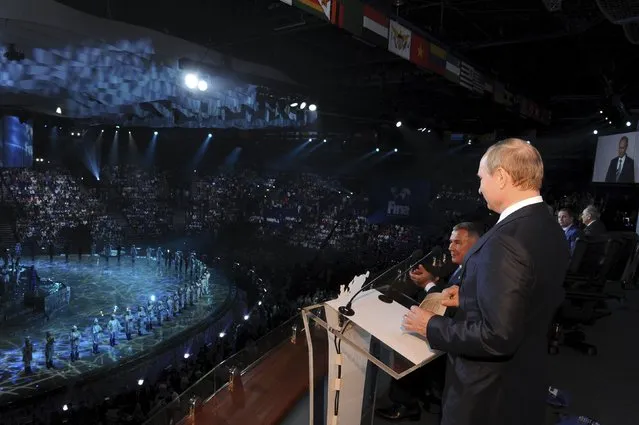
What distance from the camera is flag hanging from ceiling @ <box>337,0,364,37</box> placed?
15.2 feet

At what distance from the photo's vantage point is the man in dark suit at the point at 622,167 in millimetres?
10172

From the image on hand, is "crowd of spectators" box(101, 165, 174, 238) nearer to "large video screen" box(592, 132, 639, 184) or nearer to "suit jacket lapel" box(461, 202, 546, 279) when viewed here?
"large video screen" box(592, 132, 639, 184)

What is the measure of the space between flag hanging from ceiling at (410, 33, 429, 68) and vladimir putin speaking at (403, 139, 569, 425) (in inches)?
202

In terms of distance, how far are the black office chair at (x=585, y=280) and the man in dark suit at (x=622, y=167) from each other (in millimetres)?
7055

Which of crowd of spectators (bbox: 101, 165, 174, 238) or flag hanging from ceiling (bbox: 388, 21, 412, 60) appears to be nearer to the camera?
flag hanging from ceiling (bbox: 388, 21, 412, 60)

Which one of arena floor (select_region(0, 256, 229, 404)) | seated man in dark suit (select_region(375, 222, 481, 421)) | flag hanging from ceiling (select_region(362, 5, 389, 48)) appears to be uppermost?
flag hanging from ceiling (select_region(362, 5, 389, 48))

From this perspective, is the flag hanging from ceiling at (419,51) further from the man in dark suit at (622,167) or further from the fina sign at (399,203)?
the fina sign at (399,203)

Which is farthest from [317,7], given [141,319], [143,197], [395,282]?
[143,197]

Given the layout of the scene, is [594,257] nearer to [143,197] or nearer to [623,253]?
[623,253]

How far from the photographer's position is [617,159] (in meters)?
10.7

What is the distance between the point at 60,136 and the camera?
24.5 meters

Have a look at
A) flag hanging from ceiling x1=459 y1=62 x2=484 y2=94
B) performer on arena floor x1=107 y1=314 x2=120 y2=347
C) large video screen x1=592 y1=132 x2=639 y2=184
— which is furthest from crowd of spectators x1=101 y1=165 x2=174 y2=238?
large video screen x1=592 y1=132 x2=639 y2=184

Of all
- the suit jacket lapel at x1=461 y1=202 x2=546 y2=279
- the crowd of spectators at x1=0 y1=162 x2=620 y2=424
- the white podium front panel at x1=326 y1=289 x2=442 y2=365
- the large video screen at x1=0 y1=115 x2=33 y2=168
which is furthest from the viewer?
the large video screen at x1=0 y1=115 x2=33 y2=168

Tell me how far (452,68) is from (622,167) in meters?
6.19
